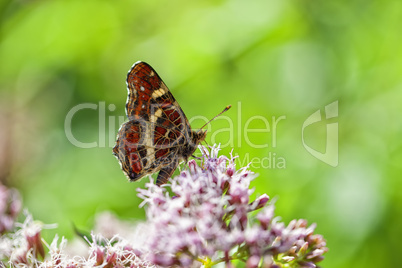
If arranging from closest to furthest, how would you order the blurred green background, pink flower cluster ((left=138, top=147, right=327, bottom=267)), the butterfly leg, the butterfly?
1. pink flower cluster ((left=138, top=147, right=327, bottom=267))
2. the butterfly leg
3. the butterfly
4. the blurred green background

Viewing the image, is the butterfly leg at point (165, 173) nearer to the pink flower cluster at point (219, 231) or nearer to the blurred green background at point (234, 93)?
the pink flower cluster at point (219, 231)

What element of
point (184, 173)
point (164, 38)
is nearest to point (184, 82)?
point (164, 38)

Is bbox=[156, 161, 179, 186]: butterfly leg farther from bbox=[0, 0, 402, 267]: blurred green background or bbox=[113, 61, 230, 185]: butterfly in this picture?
bbox=[0, 0, 402, 267]: blurred green background

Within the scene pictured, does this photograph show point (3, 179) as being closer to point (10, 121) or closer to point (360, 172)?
point (10, 121)

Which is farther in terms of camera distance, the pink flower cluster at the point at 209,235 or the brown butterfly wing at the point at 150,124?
the brown butterfly wing at the point at 150,124

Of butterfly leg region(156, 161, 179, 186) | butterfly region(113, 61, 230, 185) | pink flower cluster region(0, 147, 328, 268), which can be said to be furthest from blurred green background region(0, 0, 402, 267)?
pink flower cluster region(0, 147, 328, 268)

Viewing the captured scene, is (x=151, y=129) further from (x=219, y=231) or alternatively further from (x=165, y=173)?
(x=219, y=231)

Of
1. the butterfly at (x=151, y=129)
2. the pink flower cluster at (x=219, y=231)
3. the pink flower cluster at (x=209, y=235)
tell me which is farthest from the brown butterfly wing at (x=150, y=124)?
the pink flower cluster at (x=219, y=231)
